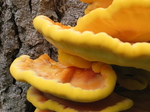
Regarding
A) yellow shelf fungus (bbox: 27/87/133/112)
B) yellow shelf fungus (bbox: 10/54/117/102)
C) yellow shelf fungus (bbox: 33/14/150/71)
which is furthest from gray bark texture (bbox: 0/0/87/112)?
yellow shelf fungus (bbox: 33/14/150/71)

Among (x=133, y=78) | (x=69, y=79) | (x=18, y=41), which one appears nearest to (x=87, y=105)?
(x=69, y=79)

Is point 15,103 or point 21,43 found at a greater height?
point 21,43

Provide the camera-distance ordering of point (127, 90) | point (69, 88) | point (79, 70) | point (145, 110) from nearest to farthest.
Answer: point (69, 88), point (79, 70), point (145, 110), point (127, 90)

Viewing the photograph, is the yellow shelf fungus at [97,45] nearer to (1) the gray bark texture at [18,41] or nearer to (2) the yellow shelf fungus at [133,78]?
(2) the yellow shelf fungus at [133,78]

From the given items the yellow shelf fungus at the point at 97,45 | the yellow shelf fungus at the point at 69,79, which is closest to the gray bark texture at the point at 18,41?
the yellow shelf fungus at the point at 69,79

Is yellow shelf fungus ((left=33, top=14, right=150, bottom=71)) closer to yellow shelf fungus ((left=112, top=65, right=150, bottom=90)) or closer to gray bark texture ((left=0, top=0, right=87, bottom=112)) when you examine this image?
yellow shelf fungus ((left=112, top=65, right=150, bottom=90))

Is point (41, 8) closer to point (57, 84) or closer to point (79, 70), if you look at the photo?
point (79, 70)

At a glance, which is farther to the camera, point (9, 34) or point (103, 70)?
point (9, 34)

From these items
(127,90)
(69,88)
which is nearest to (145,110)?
(127,90)
